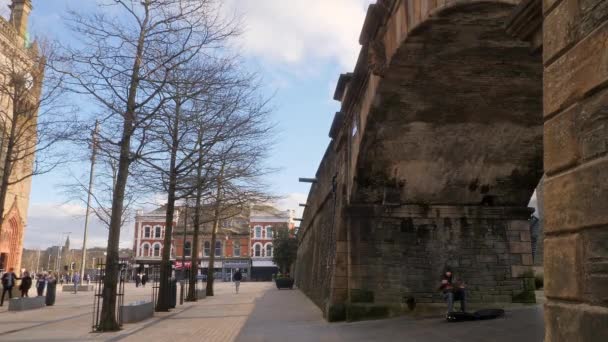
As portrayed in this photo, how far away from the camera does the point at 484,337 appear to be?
924 cm

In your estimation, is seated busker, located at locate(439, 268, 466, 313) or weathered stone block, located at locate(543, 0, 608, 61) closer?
weathered stone block, located at locate(543, 0, 608, 61)

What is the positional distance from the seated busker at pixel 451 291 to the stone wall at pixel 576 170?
351 inches

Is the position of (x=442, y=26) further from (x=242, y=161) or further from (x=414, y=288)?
(x=242, y=161)

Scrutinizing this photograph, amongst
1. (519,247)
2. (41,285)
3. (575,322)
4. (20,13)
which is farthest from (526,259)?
(20,13)

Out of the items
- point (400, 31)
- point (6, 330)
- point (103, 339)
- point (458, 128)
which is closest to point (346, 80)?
point (458, 128)

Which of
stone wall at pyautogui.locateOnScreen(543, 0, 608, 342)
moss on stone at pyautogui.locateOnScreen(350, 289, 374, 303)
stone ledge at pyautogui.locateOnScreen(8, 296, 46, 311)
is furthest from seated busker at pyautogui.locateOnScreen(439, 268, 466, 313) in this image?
stone ledge at pyautogui.locateOnScreen(8, 296, 46, 311)

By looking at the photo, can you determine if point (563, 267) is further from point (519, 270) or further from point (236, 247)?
point (236, 247)

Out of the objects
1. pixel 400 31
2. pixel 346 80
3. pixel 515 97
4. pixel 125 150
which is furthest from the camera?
pixel 346 80

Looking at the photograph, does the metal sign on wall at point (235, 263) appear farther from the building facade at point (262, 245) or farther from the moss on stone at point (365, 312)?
the moss on stone at point (365, 312)

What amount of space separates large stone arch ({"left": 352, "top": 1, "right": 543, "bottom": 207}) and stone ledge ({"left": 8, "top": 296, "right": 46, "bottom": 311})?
11779mm

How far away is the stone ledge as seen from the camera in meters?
17.3

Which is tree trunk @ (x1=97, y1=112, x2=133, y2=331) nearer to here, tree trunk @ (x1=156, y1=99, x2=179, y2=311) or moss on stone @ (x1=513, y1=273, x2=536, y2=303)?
tree trunk @ (x1=156, y1=99, x2=179, y2=311)

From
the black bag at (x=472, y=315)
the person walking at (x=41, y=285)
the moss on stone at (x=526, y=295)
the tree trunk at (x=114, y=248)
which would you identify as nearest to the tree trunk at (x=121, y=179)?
the tree trunk at (x=114, y=248)

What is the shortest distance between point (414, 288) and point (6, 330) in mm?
9391
